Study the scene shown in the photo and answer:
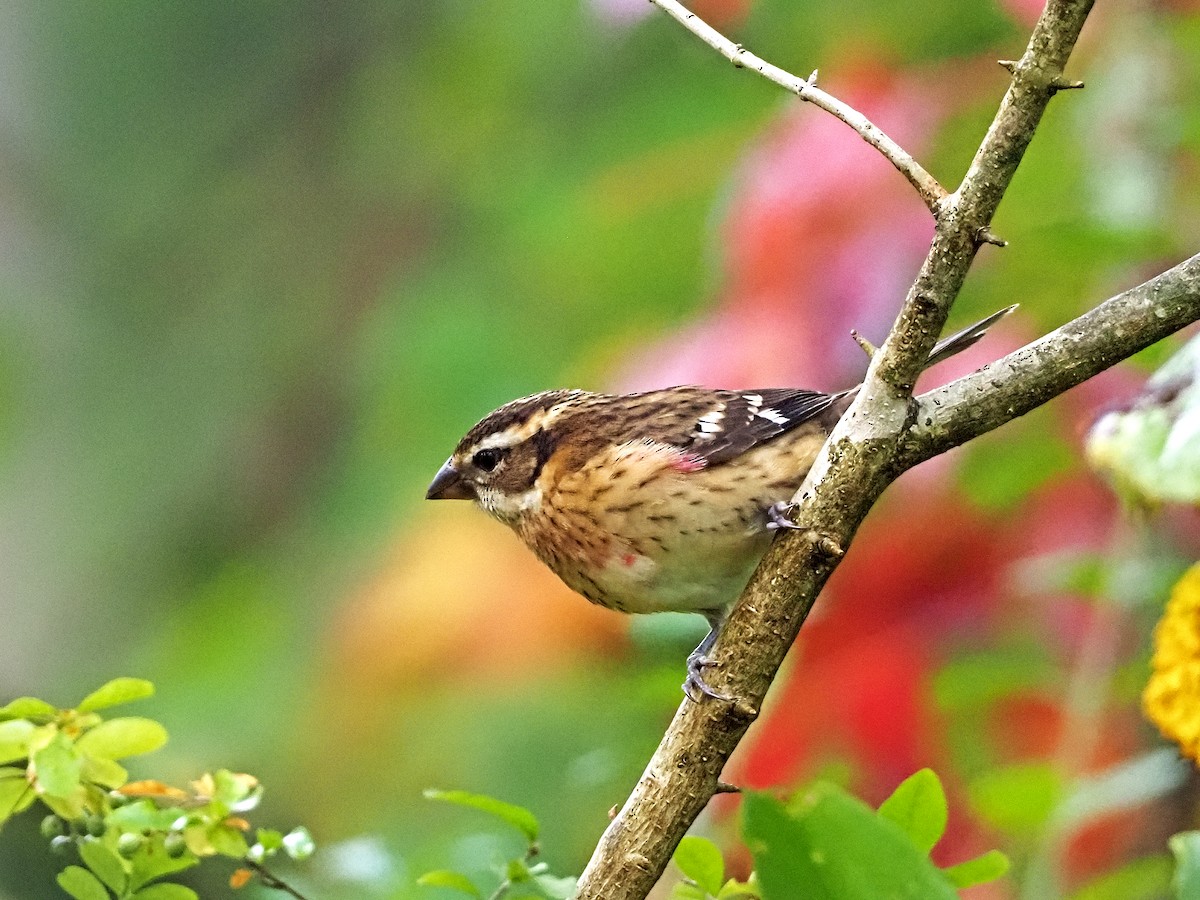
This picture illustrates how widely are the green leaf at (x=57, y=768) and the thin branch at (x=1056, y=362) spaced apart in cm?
67

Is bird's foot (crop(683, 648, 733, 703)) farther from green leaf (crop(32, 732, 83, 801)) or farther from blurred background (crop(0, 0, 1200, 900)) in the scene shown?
green leaf (crop(32, 732, 83, 801))

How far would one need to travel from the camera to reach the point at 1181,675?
3.78 ft

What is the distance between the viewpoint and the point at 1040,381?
1.10 metres

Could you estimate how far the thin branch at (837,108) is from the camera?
1.07 m

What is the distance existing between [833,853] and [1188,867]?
24 cm

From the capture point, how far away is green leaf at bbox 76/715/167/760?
3.59 ft

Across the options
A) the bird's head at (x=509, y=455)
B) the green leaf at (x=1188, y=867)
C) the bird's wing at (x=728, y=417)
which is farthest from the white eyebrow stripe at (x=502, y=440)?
the green leaf at (x=1188, y=867)

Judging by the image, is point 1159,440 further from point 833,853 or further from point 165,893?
point 165,893

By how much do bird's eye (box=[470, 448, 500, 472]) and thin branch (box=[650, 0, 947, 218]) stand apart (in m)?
0.86

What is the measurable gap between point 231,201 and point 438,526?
7.14 feet

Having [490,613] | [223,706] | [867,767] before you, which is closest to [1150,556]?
[867,767]

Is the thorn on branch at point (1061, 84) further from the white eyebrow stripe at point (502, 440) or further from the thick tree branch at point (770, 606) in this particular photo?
the white eyebrow stripe at point (502, 440)

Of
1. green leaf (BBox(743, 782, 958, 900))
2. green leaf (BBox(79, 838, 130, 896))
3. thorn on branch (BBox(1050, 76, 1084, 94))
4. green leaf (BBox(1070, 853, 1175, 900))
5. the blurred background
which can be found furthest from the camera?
the blurred background

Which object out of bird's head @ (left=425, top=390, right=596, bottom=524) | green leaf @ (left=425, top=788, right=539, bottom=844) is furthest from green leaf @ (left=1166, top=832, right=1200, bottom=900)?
bird's head @ (left=425, top=390, right=596, bottom=524)
